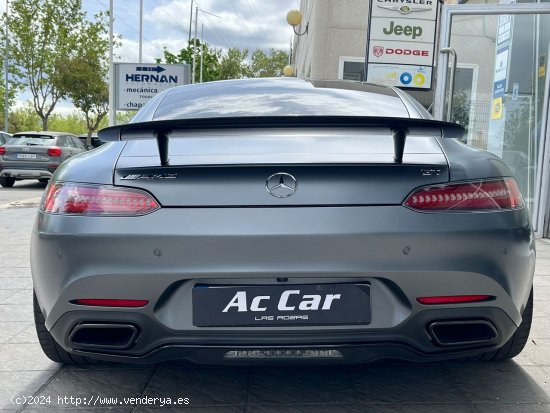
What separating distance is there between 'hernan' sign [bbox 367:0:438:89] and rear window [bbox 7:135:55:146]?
29.6 feet

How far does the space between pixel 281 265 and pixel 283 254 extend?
0.12 feet

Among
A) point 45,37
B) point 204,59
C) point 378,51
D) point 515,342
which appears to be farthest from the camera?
point 204,59

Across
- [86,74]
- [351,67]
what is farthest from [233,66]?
[351,67]

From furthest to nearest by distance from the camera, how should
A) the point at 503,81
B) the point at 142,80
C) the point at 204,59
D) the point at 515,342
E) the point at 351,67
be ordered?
the point at 204,59, the point at 351,67, the point at 142,80, the point at 503,81, the point at 515,342

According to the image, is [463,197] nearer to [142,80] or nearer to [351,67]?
[142,80]

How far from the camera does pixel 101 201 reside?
2092mm

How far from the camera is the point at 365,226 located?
6.53ft

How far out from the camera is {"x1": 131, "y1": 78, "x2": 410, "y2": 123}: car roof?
2678mm

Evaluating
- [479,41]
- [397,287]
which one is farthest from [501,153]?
[397,287]

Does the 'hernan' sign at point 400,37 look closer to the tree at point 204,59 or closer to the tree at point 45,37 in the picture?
the tree at point 45,37

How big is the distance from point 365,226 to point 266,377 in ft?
3.45

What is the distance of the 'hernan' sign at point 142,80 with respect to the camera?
Answer: 559 inches

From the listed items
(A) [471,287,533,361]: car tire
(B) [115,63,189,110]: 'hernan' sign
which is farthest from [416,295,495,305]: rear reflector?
(B) [115,63,189,110]: 'hernan' sign

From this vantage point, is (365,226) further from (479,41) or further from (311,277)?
(479,41)
